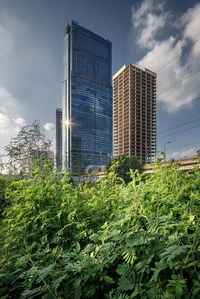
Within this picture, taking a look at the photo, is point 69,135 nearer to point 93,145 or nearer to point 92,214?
point 93,145

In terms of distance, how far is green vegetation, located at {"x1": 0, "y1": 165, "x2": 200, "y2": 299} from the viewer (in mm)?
586

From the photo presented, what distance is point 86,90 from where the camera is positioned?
58531 millimetres

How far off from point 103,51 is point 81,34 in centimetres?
1179

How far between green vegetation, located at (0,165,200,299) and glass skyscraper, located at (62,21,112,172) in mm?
50449

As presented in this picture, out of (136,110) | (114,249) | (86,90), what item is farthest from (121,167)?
(86,90)

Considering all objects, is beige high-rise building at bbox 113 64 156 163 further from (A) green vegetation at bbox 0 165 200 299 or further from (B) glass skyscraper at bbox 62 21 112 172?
(A) green vegetation at bbox 0 165 200 299

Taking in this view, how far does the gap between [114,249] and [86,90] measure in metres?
63.3

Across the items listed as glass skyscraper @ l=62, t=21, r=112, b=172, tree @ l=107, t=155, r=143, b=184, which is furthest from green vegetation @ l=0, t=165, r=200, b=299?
glass skyscraper @ l=62, t=21, r=112, b=172

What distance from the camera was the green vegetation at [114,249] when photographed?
1.92 feet

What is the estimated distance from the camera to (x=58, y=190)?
1.50 meters

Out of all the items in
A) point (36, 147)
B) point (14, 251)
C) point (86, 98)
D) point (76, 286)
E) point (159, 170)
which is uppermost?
point (86, 98)

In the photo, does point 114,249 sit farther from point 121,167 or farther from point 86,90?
point 86,90

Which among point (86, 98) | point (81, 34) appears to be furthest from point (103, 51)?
point (86, 98)

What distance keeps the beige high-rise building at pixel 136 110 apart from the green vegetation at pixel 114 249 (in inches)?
1791
